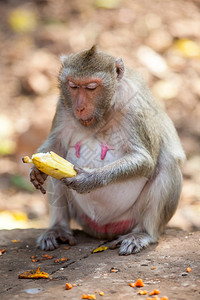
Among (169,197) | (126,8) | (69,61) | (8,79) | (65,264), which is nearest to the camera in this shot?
(65,264)

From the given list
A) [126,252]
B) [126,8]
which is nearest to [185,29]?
[126,8]

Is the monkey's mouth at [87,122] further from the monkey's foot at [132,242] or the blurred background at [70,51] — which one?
the blurred background at [70,51]

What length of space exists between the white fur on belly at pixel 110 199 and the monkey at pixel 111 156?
10 millimetres

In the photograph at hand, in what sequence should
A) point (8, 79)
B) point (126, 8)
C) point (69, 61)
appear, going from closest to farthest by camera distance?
1. point (69, 61)
2. point (8, 79)
3. point (126, 8)

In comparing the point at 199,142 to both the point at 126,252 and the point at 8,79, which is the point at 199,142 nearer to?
the point at 8,79

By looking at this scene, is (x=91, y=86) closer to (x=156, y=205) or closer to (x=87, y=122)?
(x=87, y=122)

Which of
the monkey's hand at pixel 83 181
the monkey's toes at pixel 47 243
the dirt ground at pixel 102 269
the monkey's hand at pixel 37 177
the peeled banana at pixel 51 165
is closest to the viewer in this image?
the dirt ground at pixel 102 269

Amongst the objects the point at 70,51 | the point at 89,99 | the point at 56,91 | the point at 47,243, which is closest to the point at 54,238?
the point at 47,243

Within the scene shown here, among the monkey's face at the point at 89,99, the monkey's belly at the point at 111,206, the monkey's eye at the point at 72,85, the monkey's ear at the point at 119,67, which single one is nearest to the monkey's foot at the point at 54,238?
the monkey's belly at the point at 111,206

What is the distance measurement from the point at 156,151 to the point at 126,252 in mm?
1106

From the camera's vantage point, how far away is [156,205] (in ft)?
19.1

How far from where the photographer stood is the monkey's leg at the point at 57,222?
5867mm

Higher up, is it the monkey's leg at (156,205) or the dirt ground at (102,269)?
the monkey's leg at (156,205)

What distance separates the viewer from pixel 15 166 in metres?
10.1
